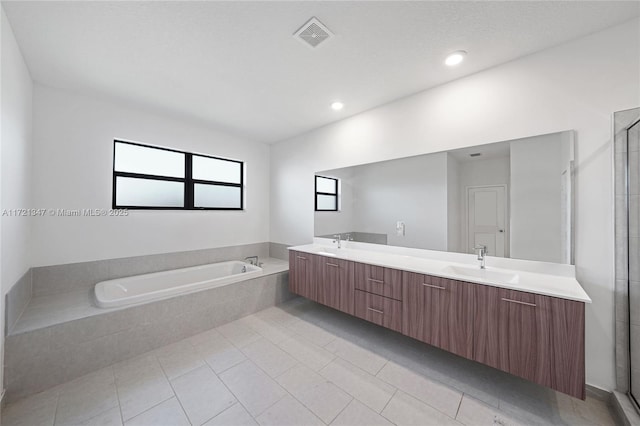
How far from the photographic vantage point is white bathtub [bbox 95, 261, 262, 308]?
2285 mm

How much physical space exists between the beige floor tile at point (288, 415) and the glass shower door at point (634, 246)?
2.02m

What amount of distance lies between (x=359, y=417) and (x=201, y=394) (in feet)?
3.64

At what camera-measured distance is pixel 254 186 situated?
423 centimetres

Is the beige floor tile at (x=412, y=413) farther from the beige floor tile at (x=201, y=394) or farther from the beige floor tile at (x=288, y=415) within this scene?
the beige floor tile at (x=201, y=394)

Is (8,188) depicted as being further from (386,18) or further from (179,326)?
(386,18)

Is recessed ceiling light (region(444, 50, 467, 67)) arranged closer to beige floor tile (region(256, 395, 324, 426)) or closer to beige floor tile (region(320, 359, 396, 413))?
beige floor tile (region(320, 359, 396, 413))

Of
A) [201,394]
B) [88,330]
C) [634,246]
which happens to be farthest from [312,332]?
[634,246]

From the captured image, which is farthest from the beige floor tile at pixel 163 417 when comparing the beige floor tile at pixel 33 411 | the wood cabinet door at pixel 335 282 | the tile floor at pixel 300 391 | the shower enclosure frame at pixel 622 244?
the shower enclosure frame at pixel 622 244

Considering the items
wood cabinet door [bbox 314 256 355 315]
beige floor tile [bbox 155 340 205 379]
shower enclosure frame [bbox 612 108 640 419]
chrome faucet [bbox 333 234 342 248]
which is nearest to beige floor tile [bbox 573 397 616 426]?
shower enclosure frame [bbox 612 108 640 419]

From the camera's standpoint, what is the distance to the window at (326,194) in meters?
3.40

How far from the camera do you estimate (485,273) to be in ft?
6.53

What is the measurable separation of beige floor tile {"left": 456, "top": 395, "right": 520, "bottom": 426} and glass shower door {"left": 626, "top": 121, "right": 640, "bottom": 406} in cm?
83

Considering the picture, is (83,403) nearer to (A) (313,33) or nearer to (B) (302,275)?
(B) (302,275)

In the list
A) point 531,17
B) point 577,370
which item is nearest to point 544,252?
point 577,370
